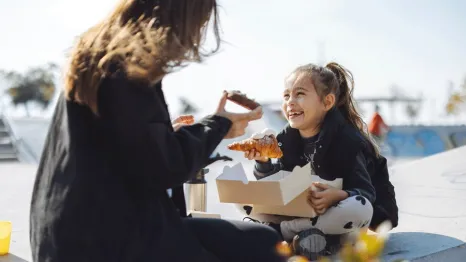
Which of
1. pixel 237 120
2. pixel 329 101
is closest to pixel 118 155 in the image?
pixel 237 120

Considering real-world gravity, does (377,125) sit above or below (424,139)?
above

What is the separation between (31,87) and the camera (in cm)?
5881

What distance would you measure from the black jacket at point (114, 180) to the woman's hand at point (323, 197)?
134 cm

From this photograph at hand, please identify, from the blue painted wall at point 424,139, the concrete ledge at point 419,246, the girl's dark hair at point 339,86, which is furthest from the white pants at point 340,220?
the blue painted wall at point 424,139

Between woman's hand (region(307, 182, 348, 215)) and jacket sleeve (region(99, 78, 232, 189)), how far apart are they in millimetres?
1344

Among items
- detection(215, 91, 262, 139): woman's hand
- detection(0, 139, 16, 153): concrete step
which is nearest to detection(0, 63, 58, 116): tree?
detection(0, 139, 16, 153): concrete step

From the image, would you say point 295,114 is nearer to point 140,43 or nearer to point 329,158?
point 329,158

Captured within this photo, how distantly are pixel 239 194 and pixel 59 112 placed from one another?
136cm

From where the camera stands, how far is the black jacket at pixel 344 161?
3086 mm

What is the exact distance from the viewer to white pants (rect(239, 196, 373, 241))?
2.91 metres

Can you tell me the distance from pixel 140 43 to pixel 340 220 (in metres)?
1.76

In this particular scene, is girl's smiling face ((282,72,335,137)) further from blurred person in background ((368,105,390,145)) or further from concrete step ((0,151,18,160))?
concrete step ((0,151,18,160))

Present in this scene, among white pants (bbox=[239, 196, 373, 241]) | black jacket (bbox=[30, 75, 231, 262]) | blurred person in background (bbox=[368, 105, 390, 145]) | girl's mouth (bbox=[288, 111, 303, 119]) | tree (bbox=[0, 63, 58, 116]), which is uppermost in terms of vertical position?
black jacket (bbox=[30, 75, 231, 262])

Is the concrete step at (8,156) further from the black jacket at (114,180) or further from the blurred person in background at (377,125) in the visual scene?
the black jacket at (114,180)
